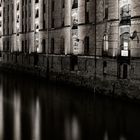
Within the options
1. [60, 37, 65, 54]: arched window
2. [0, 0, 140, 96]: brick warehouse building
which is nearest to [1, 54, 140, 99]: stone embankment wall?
[0, 0, 140, 96]: brick warehouse building

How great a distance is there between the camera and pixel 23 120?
57.1 feet

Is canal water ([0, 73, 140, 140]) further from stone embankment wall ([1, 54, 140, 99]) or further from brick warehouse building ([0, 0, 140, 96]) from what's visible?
brick warehouse building ([0, 0, 140, 96])

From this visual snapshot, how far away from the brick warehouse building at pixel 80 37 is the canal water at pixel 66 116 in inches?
93.6

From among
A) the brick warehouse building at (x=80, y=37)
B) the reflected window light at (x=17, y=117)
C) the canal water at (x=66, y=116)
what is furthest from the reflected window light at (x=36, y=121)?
the brick warehouse building at (x=80, y=37)

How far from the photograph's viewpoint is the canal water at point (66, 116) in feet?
48.2

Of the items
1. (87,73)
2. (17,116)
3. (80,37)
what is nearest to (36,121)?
(17,116)

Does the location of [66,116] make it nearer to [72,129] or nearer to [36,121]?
[36,121]

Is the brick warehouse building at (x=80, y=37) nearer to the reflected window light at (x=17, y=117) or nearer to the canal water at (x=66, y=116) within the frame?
the canal water at (x=66, y=116)

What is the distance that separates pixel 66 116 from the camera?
18.5 metres

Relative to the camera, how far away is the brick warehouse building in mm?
22344

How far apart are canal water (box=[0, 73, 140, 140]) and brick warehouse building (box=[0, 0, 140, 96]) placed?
2.38 metres

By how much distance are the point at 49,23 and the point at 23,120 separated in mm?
19663

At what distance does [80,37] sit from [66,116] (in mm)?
11433

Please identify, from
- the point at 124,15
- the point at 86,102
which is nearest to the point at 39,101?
the point at 86,102
